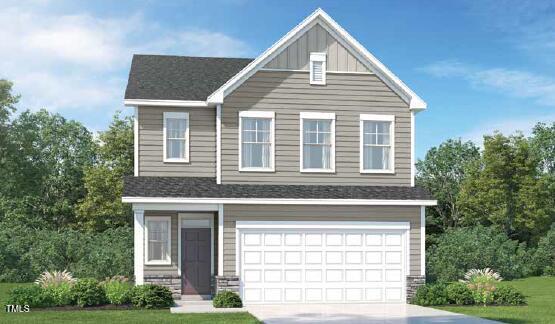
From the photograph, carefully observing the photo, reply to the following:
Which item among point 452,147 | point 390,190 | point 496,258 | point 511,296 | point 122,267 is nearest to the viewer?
point 511,296

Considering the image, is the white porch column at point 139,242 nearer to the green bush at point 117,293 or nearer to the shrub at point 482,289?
the green bush at point 117,293

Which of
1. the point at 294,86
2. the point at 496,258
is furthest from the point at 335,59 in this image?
the point at 496,258

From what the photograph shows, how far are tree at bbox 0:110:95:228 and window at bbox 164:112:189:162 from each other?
86.5 feet

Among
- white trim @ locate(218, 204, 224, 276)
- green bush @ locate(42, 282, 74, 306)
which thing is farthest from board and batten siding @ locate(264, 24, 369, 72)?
green bush @ locate(42, 282, 74, 306)

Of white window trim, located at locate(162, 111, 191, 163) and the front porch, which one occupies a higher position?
white window trim, located at locate(162, 111, 191, 163)

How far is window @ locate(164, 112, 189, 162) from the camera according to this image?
26.9 meters

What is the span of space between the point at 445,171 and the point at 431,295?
35706 millimetres

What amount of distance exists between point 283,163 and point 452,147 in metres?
36.1

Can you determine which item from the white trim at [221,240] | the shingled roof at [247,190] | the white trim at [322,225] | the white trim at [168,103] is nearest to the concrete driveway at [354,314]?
the white trim at [221,240]

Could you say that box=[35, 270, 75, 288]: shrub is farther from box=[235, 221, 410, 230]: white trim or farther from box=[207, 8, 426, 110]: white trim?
box=[207, 8, 426, 110]: white trim

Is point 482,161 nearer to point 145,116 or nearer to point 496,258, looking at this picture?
point 496,258

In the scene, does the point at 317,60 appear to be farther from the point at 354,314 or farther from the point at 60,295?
the point at 60,295

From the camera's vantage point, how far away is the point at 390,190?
26656 mm

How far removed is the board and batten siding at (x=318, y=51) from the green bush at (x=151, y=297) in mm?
7917
